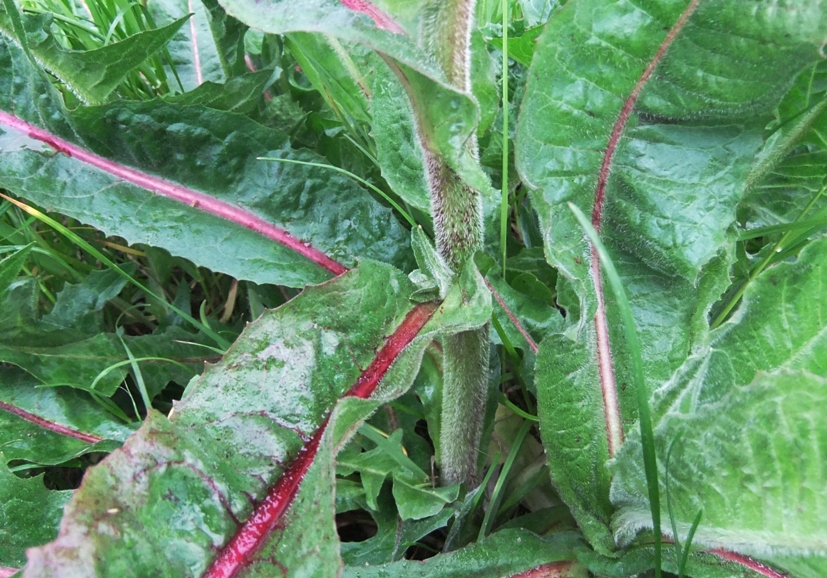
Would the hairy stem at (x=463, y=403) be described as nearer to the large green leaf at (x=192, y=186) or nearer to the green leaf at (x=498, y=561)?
the green leaf at (x=498, y=561)

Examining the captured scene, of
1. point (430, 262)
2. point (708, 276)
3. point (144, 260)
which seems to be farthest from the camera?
point (144, 260)

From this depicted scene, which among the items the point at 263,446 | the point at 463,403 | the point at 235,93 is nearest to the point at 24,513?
the point at 263,446

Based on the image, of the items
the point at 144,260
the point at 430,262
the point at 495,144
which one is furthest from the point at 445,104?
the point at 144,260

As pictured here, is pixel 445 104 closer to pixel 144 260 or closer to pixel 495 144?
pixel 495 144

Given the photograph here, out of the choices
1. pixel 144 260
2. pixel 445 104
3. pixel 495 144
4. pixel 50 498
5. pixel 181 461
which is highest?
pixel 445 104

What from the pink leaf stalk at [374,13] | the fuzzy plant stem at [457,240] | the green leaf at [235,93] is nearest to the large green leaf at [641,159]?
the fuzzy plant stem at [457,240]

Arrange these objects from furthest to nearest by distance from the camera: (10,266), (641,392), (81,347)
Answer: (81,347), (10,266), (641,392)

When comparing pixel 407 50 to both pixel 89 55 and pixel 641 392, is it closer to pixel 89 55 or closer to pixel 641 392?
pixel 641 392
